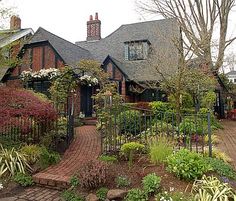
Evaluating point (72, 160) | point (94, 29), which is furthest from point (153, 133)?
point (94, 29)

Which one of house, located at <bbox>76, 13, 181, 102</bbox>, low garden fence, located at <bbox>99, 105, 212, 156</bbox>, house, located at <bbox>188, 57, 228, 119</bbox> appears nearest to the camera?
low garden fence, located at <bbox>99, 105, 212, 156</bbox>

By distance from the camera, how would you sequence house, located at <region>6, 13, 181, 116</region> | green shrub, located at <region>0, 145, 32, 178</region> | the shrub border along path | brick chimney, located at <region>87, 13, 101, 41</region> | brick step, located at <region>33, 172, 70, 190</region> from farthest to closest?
brick chimney, located at <region>87, 13, 101, 41</region>
house, located at <region>6, 13, 181, 116</region>
green shrub, located at <region>0, 145, 32, 178</region>
the shrub border along path
brick step, located at <region>33, 172, 70, 190</region>

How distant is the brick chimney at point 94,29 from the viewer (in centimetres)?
2342

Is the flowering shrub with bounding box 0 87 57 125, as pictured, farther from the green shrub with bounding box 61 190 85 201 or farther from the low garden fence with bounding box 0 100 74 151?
the green shrub with bounding box 61 190 85 201

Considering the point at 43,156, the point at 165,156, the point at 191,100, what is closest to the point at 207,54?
the point at 191,100

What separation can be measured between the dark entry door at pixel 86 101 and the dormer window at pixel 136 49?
4039mm

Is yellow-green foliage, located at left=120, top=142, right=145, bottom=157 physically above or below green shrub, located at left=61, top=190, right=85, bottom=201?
above

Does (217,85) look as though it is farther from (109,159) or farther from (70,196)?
(70,196)

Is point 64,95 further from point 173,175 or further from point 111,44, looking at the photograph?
point 111,44

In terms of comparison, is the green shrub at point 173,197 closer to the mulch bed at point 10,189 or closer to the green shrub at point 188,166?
the green shrub at point 188,166

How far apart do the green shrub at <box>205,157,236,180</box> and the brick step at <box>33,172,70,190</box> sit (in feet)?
10.0

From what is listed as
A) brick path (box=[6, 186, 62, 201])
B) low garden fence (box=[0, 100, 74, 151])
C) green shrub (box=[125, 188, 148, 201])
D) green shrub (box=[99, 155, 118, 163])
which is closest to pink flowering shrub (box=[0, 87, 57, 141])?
low garden fence (box=[0, 100, 74, 151])

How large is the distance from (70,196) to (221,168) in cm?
306

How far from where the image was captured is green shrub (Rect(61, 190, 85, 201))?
4.82m
